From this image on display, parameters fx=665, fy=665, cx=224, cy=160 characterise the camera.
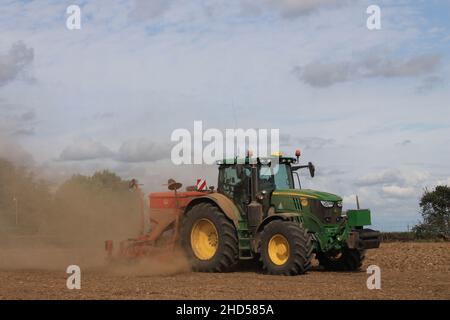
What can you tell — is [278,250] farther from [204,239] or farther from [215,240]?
[204,239]

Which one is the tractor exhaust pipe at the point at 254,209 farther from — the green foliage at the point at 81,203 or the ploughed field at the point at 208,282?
the green foliage at the point at 81,203

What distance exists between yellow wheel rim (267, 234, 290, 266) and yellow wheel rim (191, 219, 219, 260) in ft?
5.97

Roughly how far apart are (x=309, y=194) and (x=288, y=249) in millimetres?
1607

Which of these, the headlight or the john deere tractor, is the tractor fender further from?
the headlight

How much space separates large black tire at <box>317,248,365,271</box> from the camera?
16.5 metres

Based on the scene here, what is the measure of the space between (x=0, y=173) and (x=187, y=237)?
942 centimetres

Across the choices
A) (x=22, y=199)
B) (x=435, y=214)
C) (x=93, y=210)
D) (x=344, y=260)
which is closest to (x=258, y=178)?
(x=344, y=260)

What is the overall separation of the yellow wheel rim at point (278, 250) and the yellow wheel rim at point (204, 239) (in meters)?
1.82

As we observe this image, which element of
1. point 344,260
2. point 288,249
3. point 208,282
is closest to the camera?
point 208,282

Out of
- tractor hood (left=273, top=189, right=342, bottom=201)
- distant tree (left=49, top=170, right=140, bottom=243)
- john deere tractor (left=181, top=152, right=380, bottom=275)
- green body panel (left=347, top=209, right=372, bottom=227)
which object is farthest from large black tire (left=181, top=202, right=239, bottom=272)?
distant tree (left=49, top=170, right=140, bottom=243)

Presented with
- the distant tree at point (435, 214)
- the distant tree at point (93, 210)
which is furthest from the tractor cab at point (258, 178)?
the distant tree at point (435, 214)

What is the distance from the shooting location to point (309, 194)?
16.1 m

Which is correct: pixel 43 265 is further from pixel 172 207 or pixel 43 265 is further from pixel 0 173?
pixel 0 173
